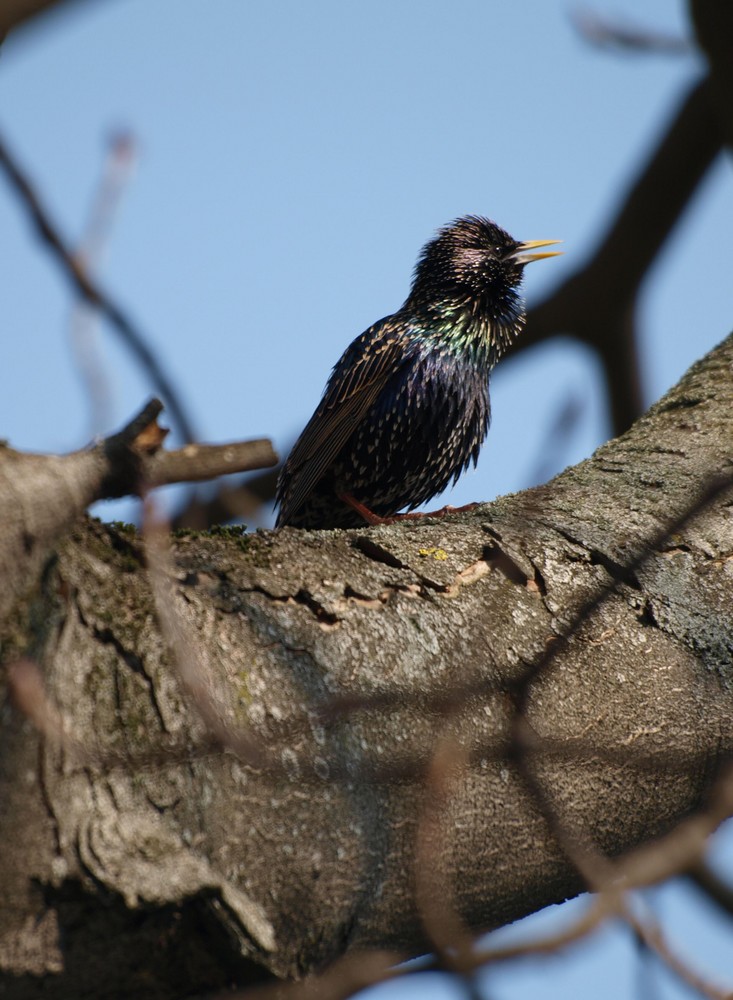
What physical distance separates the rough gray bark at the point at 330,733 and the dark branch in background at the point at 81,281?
1.34 feet

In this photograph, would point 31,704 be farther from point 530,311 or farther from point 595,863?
point 530,311

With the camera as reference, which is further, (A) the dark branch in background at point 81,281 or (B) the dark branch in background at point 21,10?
(A) the dark branch in background at point 81,281

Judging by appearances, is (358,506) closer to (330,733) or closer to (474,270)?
(474,270)

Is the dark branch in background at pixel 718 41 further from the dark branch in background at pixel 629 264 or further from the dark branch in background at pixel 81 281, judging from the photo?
the dark branch in background at pixel 81 281

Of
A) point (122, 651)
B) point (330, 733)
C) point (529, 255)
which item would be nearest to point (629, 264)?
point (529, 255)

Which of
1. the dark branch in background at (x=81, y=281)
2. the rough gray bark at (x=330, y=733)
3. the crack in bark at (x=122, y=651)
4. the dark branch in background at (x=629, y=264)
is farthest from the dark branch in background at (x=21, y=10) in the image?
the dark branch in background at (x=629, y=264)

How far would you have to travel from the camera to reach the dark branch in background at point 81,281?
171cm

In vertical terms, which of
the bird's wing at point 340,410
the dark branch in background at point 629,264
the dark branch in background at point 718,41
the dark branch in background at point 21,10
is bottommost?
the bird's wing at point 340,410

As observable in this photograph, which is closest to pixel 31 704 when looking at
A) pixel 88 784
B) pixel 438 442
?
pixel 88 784

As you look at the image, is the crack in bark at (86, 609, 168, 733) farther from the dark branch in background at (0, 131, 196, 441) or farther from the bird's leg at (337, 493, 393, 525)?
the bird's leg at (337, 493, 393, 525)

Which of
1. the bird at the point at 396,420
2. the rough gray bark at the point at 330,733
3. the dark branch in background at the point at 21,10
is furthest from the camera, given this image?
the bird at the point at 396,420

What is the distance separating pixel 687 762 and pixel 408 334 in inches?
121

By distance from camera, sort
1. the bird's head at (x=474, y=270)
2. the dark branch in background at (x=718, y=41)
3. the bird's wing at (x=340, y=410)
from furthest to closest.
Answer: the bird's head at (x=474, y=270), the bird's wing at (x=340, y=410), the dark branch in background at (x=718, y=41)

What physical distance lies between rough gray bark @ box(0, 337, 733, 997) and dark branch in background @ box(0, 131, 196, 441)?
41 centimetres
